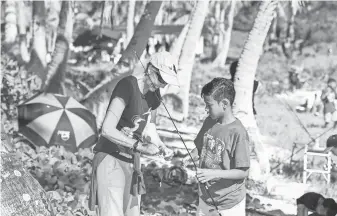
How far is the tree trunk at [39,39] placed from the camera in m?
8.26

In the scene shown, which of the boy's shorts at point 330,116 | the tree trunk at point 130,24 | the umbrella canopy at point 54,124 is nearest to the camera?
the boy's shorts at point 330,116

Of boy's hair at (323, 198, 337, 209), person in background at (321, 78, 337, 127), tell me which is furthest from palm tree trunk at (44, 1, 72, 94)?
boy's hair at (323, 198, 337, 209)

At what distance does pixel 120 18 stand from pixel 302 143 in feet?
13.1

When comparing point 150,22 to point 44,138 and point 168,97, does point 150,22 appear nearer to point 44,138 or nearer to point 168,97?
point 168,97

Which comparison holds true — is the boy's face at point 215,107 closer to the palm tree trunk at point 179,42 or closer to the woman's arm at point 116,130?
the woman's arm at point 116,130

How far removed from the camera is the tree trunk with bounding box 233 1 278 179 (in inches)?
222

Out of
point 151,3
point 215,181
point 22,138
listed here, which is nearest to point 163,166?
point 22,138

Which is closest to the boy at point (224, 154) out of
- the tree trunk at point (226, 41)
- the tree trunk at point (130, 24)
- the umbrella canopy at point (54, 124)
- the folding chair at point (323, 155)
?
the folding chair at point (323, 155)

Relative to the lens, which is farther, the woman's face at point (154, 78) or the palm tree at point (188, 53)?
the palm tree at point (188, 53)

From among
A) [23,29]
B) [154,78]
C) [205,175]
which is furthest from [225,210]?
[23,29]

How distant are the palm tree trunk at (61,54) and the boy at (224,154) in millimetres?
4773

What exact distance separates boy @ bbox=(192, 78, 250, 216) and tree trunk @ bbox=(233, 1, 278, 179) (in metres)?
2.68

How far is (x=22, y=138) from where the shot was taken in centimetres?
636

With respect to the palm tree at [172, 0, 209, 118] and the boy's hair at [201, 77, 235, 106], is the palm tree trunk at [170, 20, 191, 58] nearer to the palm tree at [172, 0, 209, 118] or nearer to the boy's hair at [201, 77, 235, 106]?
the palm tree at [172, 0, 209, 118]
